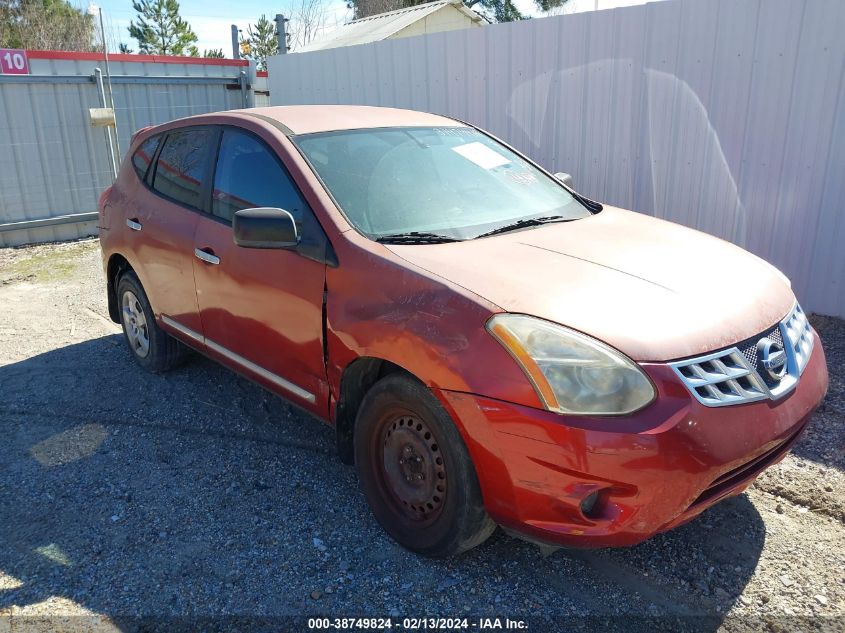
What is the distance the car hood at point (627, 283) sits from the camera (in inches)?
93.8

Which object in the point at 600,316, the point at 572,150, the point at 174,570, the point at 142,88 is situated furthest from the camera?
the point at 142,88

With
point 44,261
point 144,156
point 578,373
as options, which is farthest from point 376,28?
point 578,373

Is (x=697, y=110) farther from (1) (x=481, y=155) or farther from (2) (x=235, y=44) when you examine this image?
(2) (x=235, y=44)

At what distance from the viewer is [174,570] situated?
111 inches

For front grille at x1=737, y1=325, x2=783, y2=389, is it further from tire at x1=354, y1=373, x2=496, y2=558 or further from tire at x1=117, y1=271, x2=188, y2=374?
tire at x1=117, y1=271, x2=188, y2=374

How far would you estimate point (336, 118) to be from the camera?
3.79 metres

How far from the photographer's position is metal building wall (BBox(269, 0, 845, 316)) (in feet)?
16.8

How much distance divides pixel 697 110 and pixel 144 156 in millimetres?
4325

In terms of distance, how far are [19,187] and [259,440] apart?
7.35 meters

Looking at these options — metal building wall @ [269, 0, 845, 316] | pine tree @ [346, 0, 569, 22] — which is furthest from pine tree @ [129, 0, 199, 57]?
metal building wall @ [269, 0, 845, 316]

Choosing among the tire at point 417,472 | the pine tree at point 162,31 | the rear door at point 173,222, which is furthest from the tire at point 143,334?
the pine tree at point 162,31

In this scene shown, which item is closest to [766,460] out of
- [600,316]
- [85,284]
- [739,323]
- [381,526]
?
[739,323]

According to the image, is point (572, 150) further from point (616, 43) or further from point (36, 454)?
point (36, 454)

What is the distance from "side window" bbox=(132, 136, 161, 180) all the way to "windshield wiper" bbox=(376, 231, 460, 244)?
2417 millimetres
